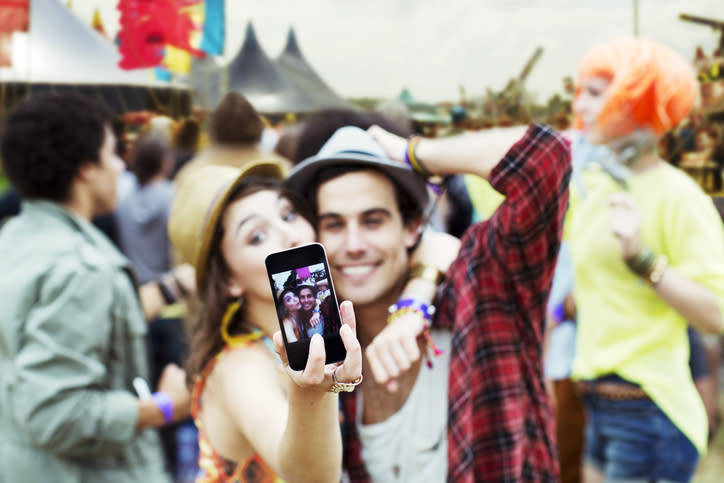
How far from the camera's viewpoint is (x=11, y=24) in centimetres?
45

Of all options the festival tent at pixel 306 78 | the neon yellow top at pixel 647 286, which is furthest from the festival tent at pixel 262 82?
the neon yellow top at pixel 647 286

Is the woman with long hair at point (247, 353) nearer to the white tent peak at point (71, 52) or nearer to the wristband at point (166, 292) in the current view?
the white tent peak at point (71, 52)

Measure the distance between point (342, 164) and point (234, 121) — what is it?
7 centimetres

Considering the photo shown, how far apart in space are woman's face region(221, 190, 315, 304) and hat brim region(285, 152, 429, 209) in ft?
0.04

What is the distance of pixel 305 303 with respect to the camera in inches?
9.2

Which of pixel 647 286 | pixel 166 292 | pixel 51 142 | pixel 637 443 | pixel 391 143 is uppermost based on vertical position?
pixel 391 143

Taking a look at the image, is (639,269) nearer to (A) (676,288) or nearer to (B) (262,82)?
(A) (676,288)

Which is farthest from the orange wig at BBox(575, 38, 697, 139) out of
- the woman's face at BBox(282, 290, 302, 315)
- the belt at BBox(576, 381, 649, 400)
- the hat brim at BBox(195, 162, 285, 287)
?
the belt at BBox(576, 381, 649, 400)

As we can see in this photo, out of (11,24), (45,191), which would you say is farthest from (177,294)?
(11,24)

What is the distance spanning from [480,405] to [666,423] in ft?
1.82

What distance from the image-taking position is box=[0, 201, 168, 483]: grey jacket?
2.63 ft

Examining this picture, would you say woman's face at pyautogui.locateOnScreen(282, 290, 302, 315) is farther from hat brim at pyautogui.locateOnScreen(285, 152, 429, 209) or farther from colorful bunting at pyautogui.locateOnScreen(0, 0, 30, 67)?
colorful bunting at pyautogui.locateOnScreen(0, 0, 30, 67)

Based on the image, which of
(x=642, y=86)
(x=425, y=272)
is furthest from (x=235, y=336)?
(x=642, y=86)

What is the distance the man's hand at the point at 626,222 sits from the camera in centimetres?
74
